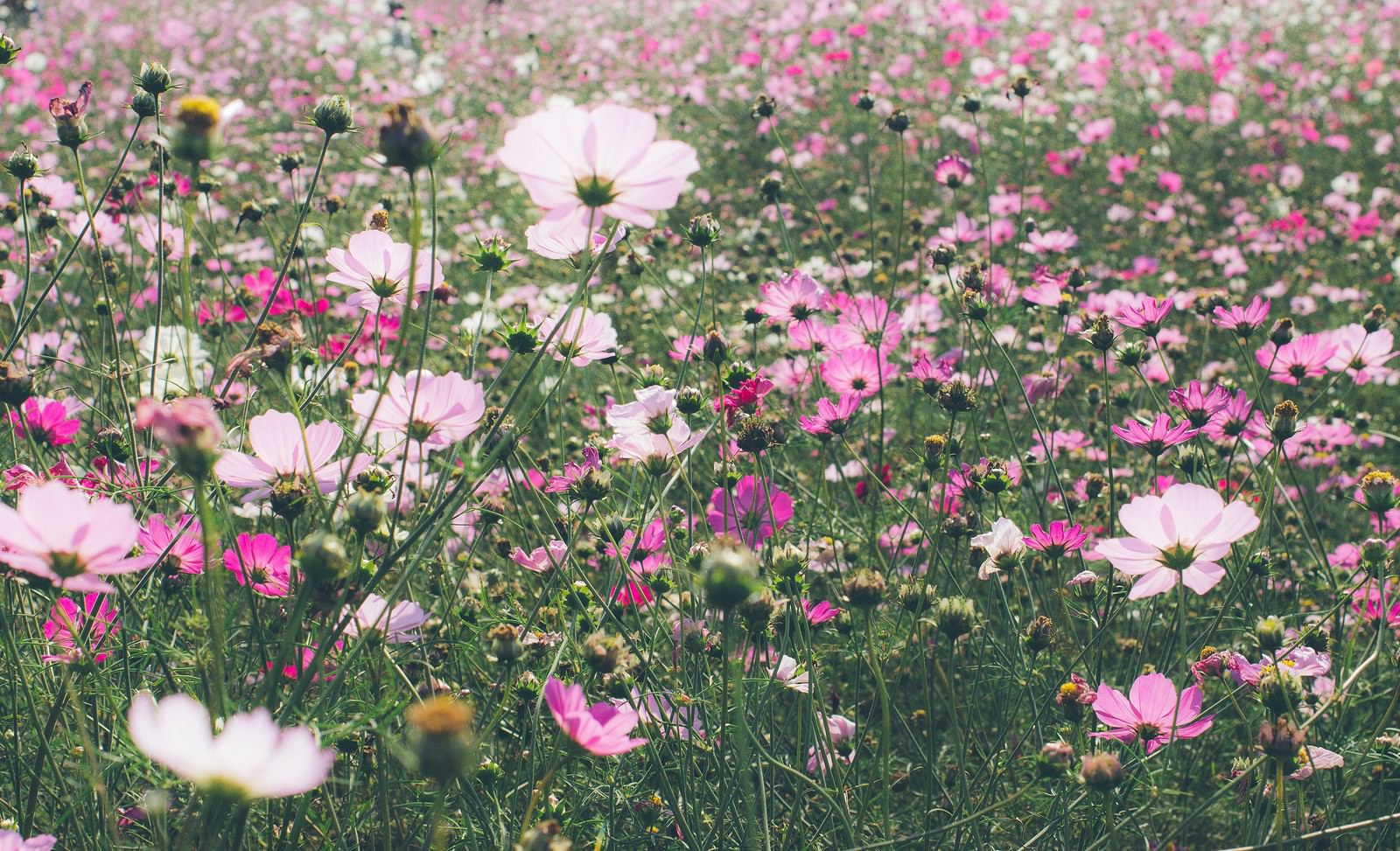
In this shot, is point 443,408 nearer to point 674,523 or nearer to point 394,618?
point 394,618

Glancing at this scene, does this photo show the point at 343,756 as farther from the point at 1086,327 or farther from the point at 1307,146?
the point at 1307,146

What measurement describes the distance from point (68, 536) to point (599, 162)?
0.34 meters

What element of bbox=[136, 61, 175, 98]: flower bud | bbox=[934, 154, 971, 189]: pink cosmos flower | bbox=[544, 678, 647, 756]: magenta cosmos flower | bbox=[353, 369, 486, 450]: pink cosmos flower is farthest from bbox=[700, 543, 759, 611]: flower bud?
bbox=[934, 154, 971, 189]: pink cosmos flower

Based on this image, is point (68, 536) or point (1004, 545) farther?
point (1004, 545)

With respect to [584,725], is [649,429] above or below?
above

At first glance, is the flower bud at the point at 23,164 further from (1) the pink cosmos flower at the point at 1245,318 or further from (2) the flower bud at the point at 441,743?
(1) the pink cosmos flower at the point at 1245,318

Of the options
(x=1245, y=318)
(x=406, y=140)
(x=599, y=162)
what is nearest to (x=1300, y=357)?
(x=1245, y=318)

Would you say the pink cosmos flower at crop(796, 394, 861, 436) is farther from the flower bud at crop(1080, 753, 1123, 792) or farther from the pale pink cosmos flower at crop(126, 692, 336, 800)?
the pale pink cosmos flower at crop(126, 692, 336, 800)

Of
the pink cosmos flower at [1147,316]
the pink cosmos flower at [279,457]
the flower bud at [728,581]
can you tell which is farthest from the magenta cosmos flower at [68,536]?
the pink cosmos flower at [1147,316]

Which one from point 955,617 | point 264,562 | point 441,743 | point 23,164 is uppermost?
point 23,164

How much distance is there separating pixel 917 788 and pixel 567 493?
61 cm

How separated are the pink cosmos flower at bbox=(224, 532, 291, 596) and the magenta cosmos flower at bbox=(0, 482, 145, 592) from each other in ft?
1.09

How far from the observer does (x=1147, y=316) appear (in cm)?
106

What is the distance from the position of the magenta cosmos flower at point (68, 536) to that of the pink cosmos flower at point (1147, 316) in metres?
0.95
